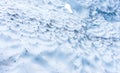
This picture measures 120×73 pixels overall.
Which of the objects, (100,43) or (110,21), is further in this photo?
(110,21)

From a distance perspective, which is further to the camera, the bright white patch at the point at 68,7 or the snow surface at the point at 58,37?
the bright white patch at the point at 68,7

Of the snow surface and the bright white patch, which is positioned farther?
the bright white patch

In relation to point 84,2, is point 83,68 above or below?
below

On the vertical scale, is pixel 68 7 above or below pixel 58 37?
above

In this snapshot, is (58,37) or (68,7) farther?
(68,7)

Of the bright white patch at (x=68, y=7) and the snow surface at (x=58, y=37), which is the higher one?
the bright white patch at (x=68, y=7)

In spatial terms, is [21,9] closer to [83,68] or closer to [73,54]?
[73,54]

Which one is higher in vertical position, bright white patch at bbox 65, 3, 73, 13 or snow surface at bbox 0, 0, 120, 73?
bright white patch at bbox 65, 3, 73, 13

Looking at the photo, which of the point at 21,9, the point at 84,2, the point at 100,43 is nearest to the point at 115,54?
the point at 100,43
